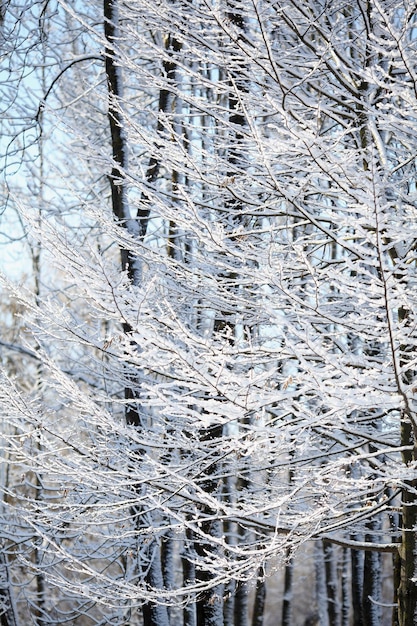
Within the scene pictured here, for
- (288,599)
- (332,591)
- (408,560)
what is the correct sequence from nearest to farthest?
(408,560) → (288,599) → (332,591)

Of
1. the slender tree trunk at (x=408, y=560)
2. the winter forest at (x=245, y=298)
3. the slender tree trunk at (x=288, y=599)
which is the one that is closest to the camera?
the winter forest at (x=245, y=298)

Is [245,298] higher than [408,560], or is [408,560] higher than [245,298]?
[245,298]

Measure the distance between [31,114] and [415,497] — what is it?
527 cm

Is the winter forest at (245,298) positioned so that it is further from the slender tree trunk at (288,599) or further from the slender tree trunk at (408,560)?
the slender tree trunk at (288,599)

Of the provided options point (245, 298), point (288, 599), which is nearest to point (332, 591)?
point (288, 599)

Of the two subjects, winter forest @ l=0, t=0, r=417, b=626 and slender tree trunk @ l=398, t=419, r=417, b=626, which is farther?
slender tree trunk @ l=398, t=419, r=417, b=626

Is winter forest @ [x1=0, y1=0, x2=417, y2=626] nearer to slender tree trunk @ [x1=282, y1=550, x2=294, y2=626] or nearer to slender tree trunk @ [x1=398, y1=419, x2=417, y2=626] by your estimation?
slender tree trunk @ [x1=398, y1=419, x2=417, y2=626]

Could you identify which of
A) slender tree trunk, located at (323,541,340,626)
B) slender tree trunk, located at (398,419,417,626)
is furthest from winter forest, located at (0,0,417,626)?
slender tree trunk, located at (323,541,340,626)

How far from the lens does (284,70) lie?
13.9 feet

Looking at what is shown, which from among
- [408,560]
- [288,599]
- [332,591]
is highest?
[408,560]

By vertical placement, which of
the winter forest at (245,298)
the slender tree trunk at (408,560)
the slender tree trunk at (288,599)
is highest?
the winter forest at (245,298)

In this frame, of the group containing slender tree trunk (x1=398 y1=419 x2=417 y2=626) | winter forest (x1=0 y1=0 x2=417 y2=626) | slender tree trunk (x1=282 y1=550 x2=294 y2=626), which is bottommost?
slender tree trunk (x1=282 y1=550 x2=294 y2=626)

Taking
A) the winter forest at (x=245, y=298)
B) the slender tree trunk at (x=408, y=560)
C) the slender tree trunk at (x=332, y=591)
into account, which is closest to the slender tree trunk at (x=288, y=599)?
the slender tree trunk at (x=332, y=591)

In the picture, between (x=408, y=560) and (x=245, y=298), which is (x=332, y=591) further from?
(x=245, y=298)
